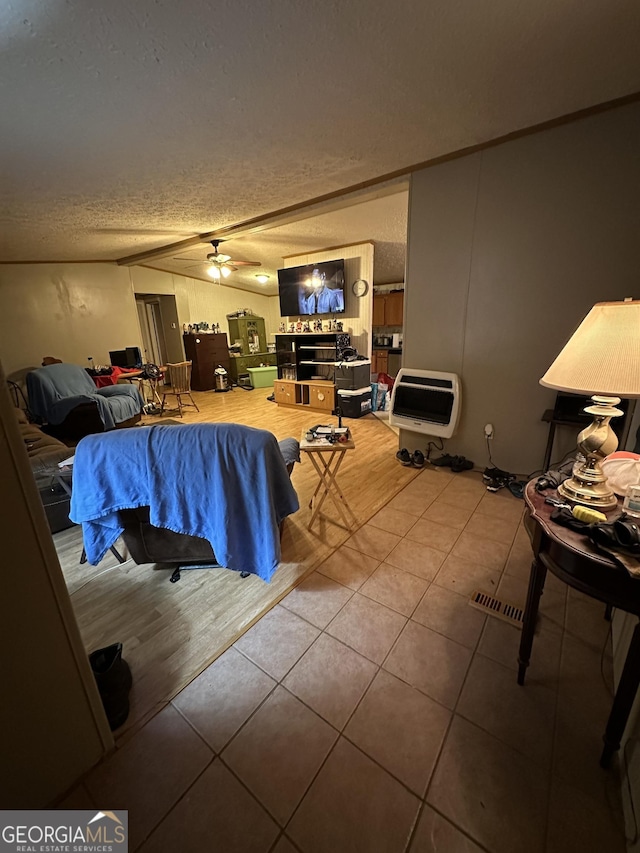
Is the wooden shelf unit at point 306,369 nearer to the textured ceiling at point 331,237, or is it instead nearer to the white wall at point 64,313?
the textured ceiling at point 331,237

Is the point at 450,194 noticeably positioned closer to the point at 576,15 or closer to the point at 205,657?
the point at 576,15

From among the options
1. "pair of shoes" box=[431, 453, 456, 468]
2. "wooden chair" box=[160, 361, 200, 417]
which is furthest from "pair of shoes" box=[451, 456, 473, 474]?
"wooden chair" box=[160, 361, 200, 417]

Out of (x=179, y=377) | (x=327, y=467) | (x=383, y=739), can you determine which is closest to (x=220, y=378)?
(x=179, y=377)

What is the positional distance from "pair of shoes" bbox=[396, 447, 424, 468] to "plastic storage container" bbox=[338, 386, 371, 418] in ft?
6.00

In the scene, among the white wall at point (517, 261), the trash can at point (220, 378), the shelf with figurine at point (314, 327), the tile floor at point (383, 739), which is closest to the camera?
the tile floor at point (383, 739)

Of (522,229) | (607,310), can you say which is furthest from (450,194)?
(607,310)

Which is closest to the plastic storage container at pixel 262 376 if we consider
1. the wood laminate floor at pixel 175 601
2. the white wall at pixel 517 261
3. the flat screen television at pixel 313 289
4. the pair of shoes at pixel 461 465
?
the flat screen television at pixel 313 289

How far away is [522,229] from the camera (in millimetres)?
2586

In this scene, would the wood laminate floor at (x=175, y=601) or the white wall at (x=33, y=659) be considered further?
the wood laminate floor at (x=175, y=601)

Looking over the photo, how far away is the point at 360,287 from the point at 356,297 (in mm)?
167

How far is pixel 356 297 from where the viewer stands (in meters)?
5.30

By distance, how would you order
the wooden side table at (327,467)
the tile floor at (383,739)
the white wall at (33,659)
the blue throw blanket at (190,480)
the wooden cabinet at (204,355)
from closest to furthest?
the white wall at (33,659) < the tile floor at (383,739) < the blue throw blanket at (190,480) < the wooden side table at (327,467) < the wooden cabinet at (204,355)

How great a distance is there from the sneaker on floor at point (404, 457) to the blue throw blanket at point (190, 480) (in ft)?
6.66

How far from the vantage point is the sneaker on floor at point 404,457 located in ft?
11.0
